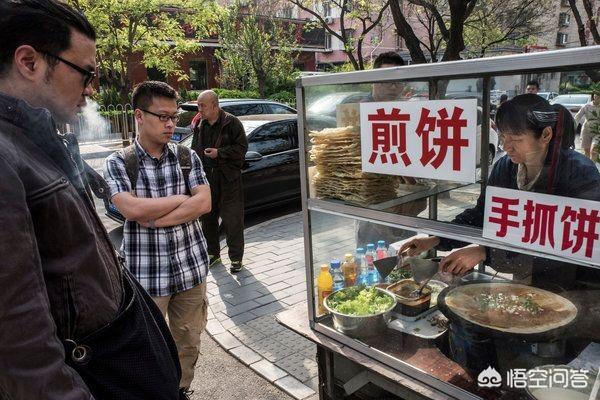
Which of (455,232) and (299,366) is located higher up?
(455,232)

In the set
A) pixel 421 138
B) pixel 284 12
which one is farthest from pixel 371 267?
pixel 284 12

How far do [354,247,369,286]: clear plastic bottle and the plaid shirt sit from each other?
3.20 ft

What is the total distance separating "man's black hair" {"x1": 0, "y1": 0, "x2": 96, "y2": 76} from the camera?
112 centimetres

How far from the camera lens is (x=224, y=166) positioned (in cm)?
513

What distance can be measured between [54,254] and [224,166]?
4.07m

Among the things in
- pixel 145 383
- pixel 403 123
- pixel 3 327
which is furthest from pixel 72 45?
pixel 403 123

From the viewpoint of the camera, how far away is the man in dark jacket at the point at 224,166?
200 inches

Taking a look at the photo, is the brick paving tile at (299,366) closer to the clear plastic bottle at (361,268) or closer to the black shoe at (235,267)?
the clear plastic bottle at (361,268)

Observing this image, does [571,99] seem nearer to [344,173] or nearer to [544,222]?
[544,222]

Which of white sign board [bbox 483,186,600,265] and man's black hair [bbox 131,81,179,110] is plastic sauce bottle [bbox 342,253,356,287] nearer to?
white sign board [bbox 483,186,600,265]

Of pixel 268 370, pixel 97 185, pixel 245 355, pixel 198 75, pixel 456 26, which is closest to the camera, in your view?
pixel 97 185

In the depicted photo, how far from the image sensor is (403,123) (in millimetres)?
1897

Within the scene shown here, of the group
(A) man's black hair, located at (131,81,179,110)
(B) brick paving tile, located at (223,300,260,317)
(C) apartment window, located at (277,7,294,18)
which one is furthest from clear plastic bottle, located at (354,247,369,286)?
(C) apartment window, located at (277,7,294,18)

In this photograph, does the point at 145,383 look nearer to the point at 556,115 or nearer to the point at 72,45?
the point at 72,45
